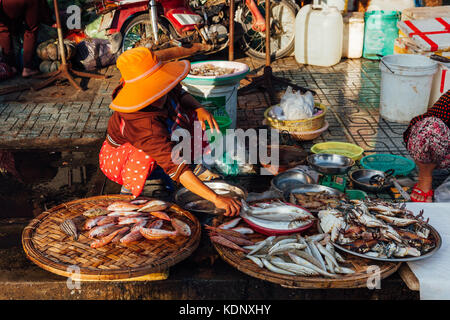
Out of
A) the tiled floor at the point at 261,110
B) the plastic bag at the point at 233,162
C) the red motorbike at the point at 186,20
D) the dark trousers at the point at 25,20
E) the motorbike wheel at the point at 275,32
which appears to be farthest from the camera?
the motorbike wheel at the point at 275,32

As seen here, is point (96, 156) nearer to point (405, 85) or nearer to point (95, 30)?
point (405, 85)

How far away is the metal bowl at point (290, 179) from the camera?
4.36 metres

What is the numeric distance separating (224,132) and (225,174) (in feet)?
2.13

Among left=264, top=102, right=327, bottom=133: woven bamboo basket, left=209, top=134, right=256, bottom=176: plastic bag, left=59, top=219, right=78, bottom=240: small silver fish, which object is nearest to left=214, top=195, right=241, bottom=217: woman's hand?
left=59, top=219, right=78, bottom=240: small silver fish

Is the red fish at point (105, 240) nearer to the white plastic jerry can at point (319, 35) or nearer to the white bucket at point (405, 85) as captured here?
the white bucket at point (405, 85)

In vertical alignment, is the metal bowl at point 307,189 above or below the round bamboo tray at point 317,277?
below

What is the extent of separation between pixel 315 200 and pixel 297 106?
2314 mm

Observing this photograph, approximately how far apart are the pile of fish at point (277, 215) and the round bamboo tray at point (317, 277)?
12.9 inches

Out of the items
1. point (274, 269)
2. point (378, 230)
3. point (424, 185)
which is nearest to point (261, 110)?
point (424, 185)

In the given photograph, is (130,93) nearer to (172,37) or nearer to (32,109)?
(32,109)

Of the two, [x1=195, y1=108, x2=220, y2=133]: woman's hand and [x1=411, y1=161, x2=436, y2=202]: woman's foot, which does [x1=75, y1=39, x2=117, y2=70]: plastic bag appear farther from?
[x1=411, y1=161, x2=436, y2=202]: woman's foot

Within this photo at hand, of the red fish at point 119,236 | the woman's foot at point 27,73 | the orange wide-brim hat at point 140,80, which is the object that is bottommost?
the woman's foot at point 27,73

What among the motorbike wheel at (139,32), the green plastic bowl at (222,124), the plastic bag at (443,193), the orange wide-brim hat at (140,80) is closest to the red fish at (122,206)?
the orange wide-brim hat at (140,80)

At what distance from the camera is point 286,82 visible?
7688 millimetres
